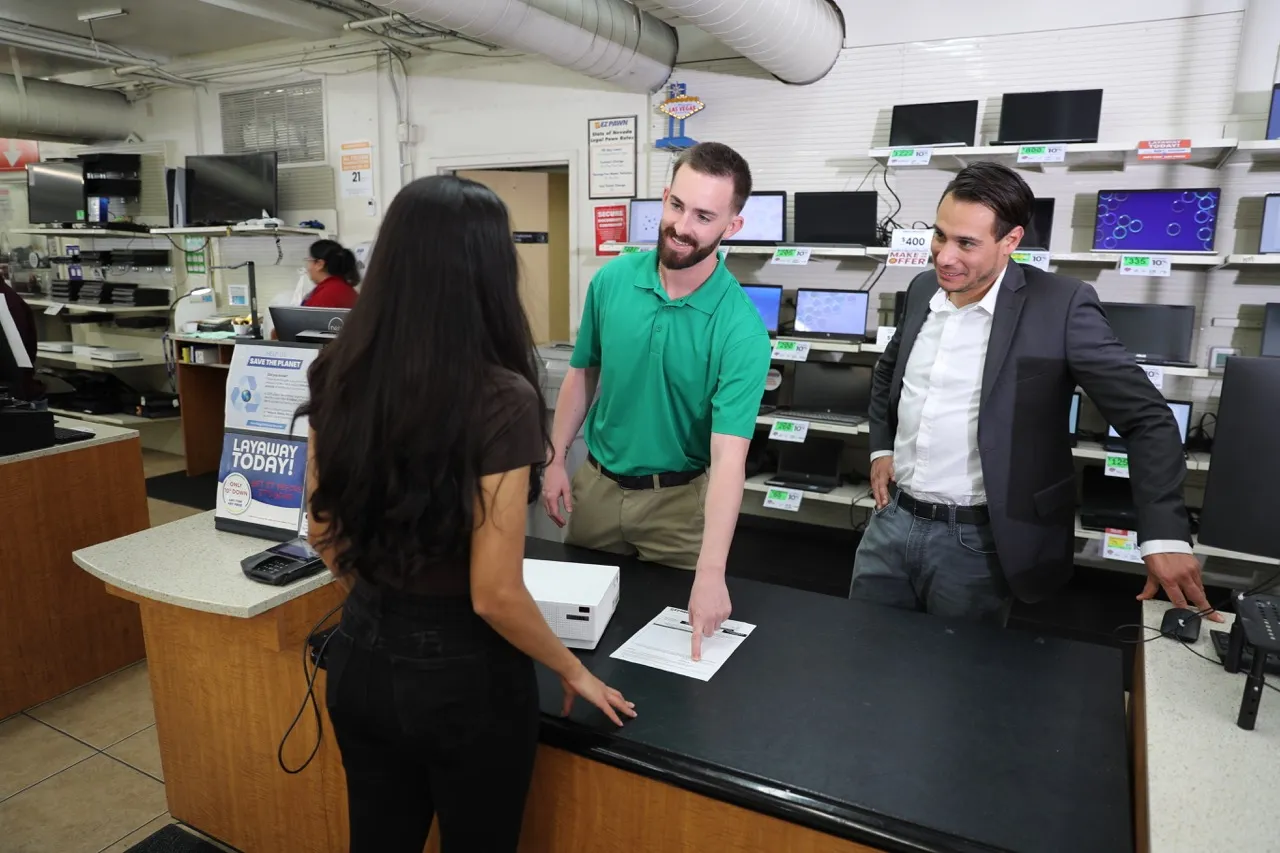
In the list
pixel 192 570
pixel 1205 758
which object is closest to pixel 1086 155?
pixel 1205 758

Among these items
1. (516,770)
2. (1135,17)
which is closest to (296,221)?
(1135,17)

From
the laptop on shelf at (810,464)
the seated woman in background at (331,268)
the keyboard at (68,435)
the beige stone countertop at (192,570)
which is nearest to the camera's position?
the beige stone countertop at (192,570)

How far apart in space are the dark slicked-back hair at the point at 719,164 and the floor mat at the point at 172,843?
5.97 ft

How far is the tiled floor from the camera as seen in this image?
6.42 feet

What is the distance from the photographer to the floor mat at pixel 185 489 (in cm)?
465

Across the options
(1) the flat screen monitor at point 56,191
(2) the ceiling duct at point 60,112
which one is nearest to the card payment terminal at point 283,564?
(2) the ceiling duct at point 60,112

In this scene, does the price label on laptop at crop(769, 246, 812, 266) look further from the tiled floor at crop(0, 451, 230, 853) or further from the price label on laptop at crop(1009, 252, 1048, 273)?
the tiled floor at crop(0, 451, 230, 853)

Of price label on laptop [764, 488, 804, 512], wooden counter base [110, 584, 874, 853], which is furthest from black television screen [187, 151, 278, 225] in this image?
wooden counter base [110, 584, 874, 853]

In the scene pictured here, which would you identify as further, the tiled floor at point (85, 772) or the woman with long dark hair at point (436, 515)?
the tiled floor at point (85, 772)

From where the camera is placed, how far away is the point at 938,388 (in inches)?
65.9

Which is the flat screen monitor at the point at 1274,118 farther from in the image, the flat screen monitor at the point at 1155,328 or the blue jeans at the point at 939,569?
the blue jeans at the point at 939,569

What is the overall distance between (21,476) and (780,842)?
2.51 metres

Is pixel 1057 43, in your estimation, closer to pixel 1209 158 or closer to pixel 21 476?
pixel 1209 158

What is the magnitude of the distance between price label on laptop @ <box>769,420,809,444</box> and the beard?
2.14 m
